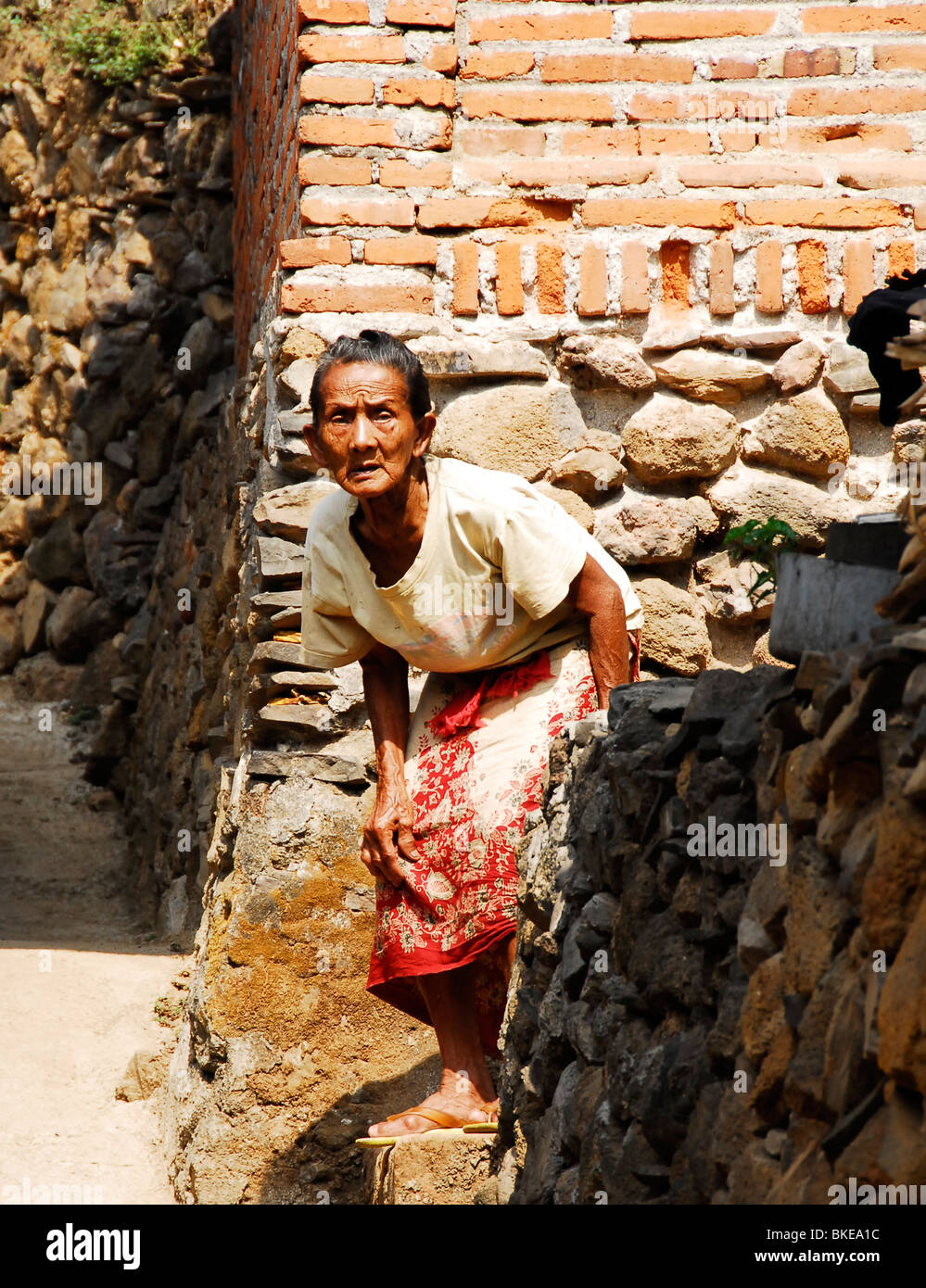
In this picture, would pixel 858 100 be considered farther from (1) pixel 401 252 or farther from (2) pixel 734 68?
(1) pixel 401 252

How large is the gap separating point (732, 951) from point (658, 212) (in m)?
2.54

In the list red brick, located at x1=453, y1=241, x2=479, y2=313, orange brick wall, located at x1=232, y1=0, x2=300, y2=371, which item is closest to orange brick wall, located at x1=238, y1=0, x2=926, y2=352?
red brick, located at x1=453, y1=241, x2=479, y2=313

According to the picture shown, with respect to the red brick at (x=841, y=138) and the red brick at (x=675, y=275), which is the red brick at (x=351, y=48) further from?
the red brick at (x=841, y=138)

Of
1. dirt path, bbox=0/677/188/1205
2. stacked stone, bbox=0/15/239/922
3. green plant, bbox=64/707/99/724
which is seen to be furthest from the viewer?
green plant, bbox=64/707/99/724

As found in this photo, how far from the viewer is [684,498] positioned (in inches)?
156

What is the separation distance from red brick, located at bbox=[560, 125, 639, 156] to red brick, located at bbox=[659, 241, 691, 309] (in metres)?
0.28

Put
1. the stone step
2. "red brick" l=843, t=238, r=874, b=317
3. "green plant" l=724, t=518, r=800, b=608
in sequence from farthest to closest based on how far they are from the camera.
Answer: "red brick" l=843, t=238, r=874, b=317
"green plant" l=724, t=518, r=800, b=608
the stone step

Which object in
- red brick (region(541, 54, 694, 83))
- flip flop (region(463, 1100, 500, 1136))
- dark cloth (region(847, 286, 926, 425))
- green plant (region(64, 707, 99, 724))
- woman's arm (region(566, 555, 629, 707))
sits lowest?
green plant (region(64, 707, 99, 724))

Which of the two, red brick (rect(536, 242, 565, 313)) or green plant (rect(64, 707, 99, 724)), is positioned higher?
red brick (rect(536, 242, 565, 313))

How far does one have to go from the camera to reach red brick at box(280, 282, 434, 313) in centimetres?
391

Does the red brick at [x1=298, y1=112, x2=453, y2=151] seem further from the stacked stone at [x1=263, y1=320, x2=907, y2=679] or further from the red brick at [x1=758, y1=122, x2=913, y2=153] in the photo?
the red brick at [x1=758, y1=122, x2=913, y2=153]

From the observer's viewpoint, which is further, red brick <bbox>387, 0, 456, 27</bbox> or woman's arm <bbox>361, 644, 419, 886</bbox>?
red brick <bbox>387, 0, 456, 27</bbox>

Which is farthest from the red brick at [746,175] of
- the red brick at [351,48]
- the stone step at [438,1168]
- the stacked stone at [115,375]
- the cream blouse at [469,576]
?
the stacked stone at [115,375]
